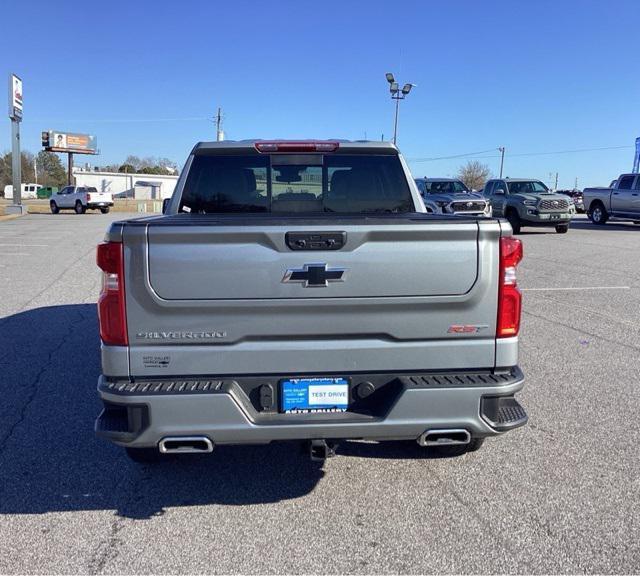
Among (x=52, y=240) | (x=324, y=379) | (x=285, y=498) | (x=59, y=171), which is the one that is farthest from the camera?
(x=59, y=171)

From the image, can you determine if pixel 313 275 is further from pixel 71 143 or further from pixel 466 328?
pixel 71 143

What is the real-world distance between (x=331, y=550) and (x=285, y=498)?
0.58 m

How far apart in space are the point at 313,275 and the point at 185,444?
1062mm

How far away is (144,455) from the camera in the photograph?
3.69 metres

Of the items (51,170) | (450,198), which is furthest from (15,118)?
(51,170)

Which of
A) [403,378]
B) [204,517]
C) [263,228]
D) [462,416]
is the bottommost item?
[204,517]

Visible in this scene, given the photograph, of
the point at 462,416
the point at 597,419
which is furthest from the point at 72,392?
the point at 597,419

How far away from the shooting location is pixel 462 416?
3000mm

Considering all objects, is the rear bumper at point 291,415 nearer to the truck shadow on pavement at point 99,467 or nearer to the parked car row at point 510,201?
the truck shadow on pavement at point 99,467

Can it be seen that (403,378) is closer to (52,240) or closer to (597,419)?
(597,419)

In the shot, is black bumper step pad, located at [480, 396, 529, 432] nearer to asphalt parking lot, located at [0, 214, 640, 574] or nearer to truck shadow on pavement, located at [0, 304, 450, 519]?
asphalt parking lot, located at [0, 214, 640, 574]

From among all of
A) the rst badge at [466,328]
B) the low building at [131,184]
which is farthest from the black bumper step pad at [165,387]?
the low building at [131,184]

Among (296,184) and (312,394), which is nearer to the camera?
(312,394)

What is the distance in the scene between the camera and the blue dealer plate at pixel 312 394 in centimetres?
296
